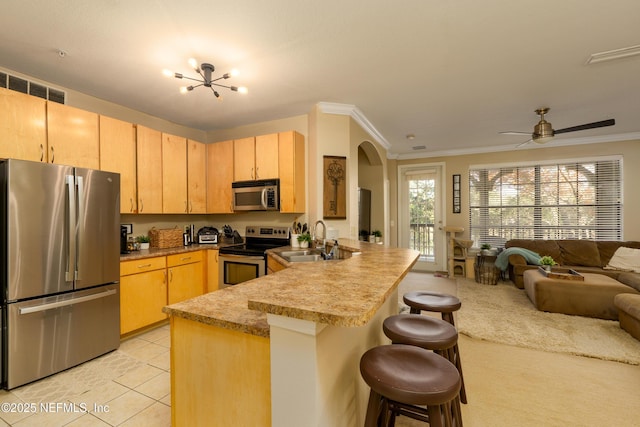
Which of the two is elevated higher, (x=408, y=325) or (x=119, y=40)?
(x=119, y=40)

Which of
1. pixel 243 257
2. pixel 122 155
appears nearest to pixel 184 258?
pixel 243 257

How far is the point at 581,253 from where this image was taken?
14.7ft

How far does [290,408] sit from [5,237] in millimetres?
2497

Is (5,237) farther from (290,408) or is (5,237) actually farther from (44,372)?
(290,408)

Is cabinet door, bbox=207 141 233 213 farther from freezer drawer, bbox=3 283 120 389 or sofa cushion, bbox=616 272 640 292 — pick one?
sofa cushion, bbox=616 272 640 292

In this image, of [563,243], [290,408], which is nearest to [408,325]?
[290,408]

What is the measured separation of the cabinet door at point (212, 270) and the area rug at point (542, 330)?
2.98m

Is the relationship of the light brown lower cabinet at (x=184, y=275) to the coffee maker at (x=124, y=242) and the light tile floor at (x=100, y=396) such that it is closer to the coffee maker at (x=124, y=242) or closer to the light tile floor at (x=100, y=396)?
the coffee maker at (x=124, y=242)

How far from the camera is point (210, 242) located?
151 inches

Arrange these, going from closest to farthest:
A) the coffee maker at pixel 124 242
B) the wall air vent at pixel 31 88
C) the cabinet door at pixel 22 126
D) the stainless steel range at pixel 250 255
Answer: the cabinet door at pixel 22 126
the wall air vent at pixel 31 88
the coffee maker at pixel 124 242
the stainless steel range at pixel 250 255

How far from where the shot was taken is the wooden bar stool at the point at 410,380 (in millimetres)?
939

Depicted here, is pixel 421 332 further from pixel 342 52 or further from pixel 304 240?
pixel 342 52

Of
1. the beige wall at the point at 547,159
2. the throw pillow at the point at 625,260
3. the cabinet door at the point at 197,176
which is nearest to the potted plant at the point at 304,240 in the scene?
the cabinet door at the point at 197,176

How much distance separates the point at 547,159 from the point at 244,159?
549 centimetres
